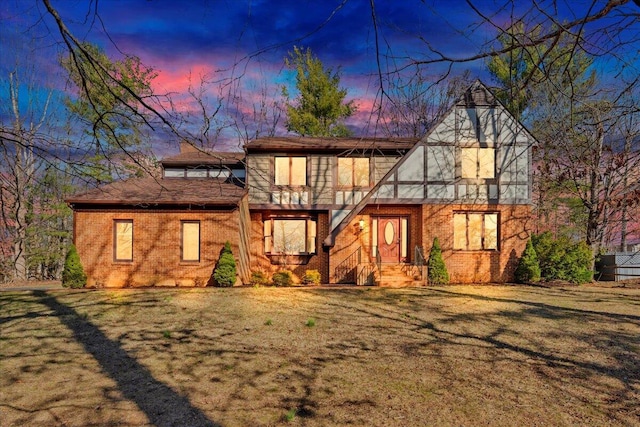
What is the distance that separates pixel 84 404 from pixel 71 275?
12227mm

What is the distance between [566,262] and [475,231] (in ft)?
13.4

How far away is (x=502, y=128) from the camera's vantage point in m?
17.6

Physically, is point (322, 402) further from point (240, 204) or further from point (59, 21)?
point (240, 204)

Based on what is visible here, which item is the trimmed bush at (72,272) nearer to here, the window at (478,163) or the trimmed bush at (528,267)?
the window at (478,163)

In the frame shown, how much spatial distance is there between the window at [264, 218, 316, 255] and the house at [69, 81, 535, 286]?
49 millimetres

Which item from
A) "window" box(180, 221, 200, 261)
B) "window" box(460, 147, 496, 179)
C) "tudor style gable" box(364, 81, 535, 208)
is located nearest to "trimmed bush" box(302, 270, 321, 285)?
"tudor style gable" box(364, 81, 535, 208)

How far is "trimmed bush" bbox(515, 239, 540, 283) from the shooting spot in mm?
16984

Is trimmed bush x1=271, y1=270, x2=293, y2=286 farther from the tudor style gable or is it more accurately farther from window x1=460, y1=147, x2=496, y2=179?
window x1=460, y1=147, x2=496, y2=179

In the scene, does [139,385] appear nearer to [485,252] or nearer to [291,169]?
[291,169]

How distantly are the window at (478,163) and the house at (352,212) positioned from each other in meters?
0.05

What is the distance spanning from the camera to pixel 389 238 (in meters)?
18.6

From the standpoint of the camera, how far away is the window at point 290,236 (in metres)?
18.7

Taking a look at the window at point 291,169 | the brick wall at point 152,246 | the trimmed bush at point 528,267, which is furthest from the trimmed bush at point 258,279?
the trimmed bush at point 528,267

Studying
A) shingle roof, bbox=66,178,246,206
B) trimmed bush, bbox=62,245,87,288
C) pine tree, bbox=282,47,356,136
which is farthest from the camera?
pine tree, bbox=282,47,356,136
